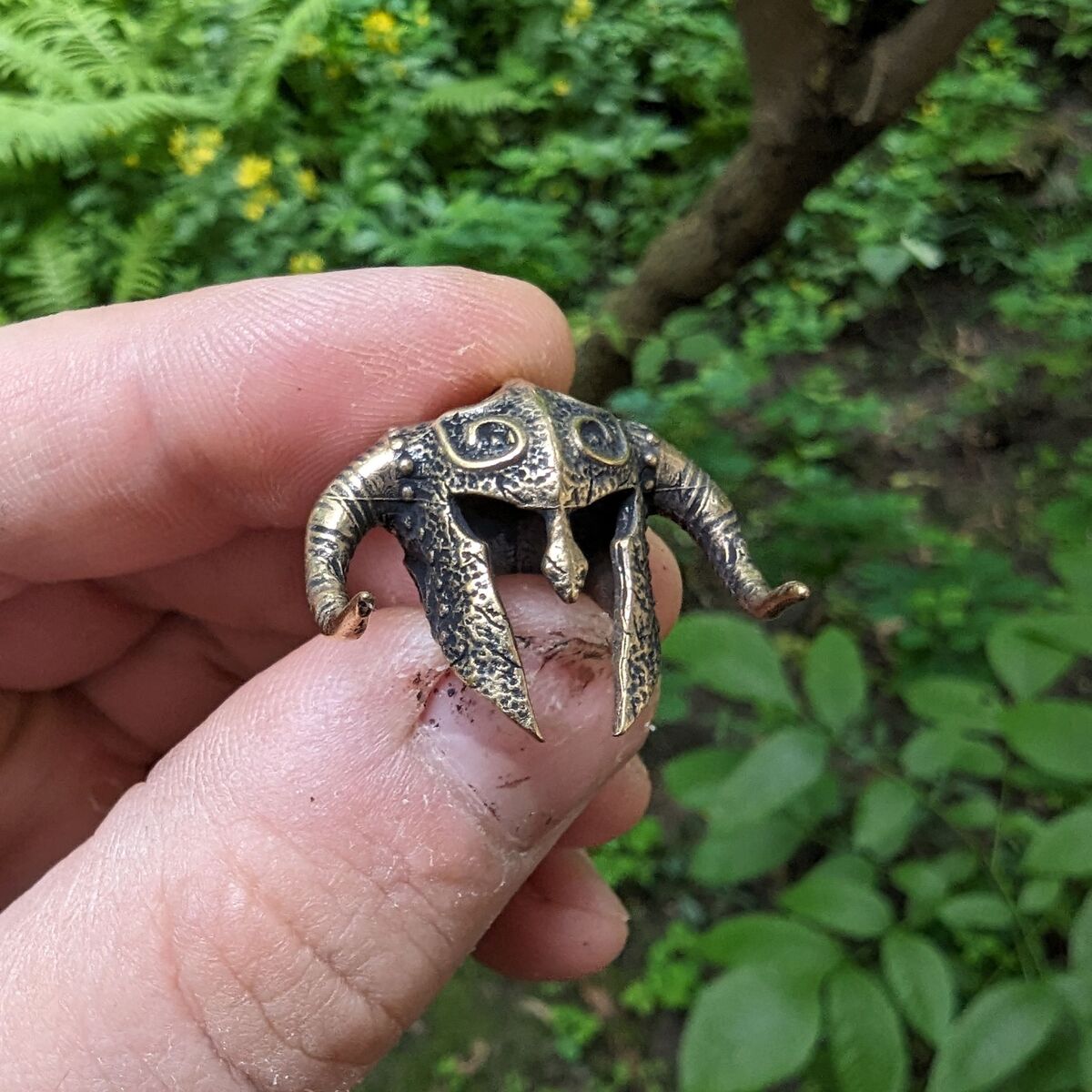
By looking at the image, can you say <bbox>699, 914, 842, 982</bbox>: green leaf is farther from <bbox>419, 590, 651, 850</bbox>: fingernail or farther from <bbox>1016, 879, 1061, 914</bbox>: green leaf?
<bbox>419, 590, 651, 850</bbox>: fingernail

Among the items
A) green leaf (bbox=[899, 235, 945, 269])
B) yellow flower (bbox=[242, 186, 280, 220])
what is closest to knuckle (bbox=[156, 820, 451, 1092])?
yellow flower (bbox=[242, 186, 280, 220])

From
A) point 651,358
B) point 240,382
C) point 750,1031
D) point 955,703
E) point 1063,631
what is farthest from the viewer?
point 651,358

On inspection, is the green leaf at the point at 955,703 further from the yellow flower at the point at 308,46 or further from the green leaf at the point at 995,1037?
the yellow flower at the point at 308,46

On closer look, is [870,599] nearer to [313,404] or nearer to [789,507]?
[789,507]

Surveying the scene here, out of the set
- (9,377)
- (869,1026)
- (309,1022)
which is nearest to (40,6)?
(9,377)

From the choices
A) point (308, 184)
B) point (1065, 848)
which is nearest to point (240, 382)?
point (1065, 848)

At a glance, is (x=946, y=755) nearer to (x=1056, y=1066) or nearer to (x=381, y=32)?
(x=1056, y=1066)
